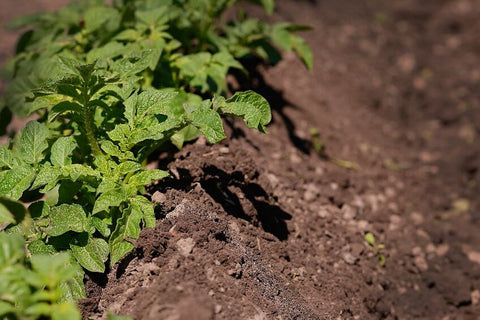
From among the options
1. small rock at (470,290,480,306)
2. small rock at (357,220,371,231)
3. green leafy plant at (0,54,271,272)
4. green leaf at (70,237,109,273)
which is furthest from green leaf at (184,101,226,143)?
small rock at (470,290,480,306)

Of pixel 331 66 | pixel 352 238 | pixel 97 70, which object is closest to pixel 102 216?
pixel 97 70

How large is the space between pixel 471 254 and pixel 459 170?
2.92 feet

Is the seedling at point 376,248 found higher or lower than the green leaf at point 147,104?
lower

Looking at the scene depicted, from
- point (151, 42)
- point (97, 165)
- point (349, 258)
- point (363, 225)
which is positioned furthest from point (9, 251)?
point (363, 225)

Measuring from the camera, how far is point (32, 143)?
2.30 metres

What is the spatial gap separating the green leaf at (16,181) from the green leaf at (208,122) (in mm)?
767

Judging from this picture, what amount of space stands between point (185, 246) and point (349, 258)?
1018 mm

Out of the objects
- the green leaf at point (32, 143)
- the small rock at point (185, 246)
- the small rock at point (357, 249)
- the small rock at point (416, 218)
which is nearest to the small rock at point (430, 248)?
the small rock at point (416, 218)

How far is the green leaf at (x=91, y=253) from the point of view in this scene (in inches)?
85.3

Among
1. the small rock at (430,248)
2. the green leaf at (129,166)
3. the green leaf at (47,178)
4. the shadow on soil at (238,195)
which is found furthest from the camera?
the small rock at (430,248)

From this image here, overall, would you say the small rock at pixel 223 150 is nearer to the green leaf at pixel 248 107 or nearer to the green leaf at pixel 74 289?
the green leaf at pixel 248 107

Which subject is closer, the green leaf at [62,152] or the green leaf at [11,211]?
the green leaf at [11,211]

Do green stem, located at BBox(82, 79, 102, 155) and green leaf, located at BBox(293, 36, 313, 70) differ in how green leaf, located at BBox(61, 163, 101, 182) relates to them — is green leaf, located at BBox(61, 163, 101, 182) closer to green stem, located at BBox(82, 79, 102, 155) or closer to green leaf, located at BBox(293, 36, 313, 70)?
green stem, located at BBox(82, 79, 102, 155)

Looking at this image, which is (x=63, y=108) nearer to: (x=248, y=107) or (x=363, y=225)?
(x=248, y=107)
